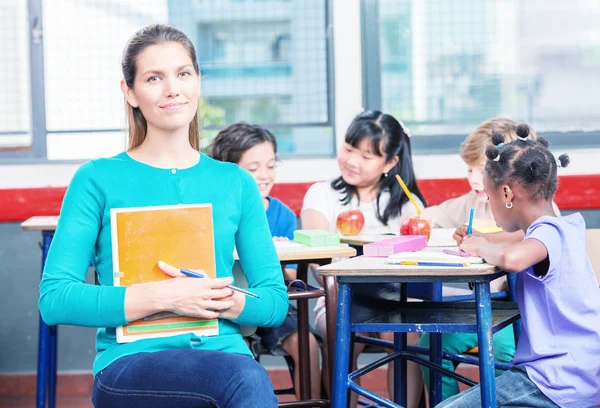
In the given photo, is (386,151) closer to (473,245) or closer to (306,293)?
(306,293)

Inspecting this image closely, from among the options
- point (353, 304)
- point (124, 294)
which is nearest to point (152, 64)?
point (124, 294)

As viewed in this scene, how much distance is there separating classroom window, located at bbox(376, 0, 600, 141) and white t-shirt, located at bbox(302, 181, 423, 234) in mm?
723

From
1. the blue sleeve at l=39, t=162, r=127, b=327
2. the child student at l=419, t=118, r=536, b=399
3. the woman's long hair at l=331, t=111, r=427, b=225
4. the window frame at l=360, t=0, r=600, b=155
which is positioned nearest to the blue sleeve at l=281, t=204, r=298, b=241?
the woman's long hair at l=331, t=111, r=427, b=225

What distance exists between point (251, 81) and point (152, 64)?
2.07 metres

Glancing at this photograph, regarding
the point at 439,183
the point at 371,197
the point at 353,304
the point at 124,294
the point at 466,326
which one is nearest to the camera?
the point at 124,294

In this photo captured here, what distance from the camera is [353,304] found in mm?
2141

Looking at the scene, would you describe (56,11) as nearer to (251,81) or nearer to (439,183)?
(251,81)

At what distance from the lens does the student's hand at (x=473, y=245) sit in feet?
6.65

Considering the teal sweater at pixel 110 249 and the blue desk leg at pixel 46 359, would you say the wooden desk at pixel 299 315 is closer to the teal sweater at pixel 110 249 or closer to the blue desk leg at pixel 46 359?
the blue desk leg at pixel 46 359

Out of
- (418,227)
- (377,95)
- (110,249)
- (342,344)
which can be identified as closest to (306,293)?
(418,227)

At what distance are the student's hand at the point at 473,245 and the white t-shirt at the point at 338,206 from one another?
1015mm

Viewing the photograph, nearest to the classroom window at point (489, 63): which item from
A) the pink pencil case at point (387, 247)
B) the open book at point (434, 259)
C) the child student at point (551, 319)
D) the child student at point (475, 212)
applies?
the child student at point (475, 212)

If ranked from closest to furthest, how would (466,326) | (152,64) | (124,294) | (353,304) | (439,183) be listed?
(124,294) → (152,64) → (466,326) → (353,304) → (439,183)

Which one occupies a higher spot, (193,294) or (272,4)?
(272,4)
